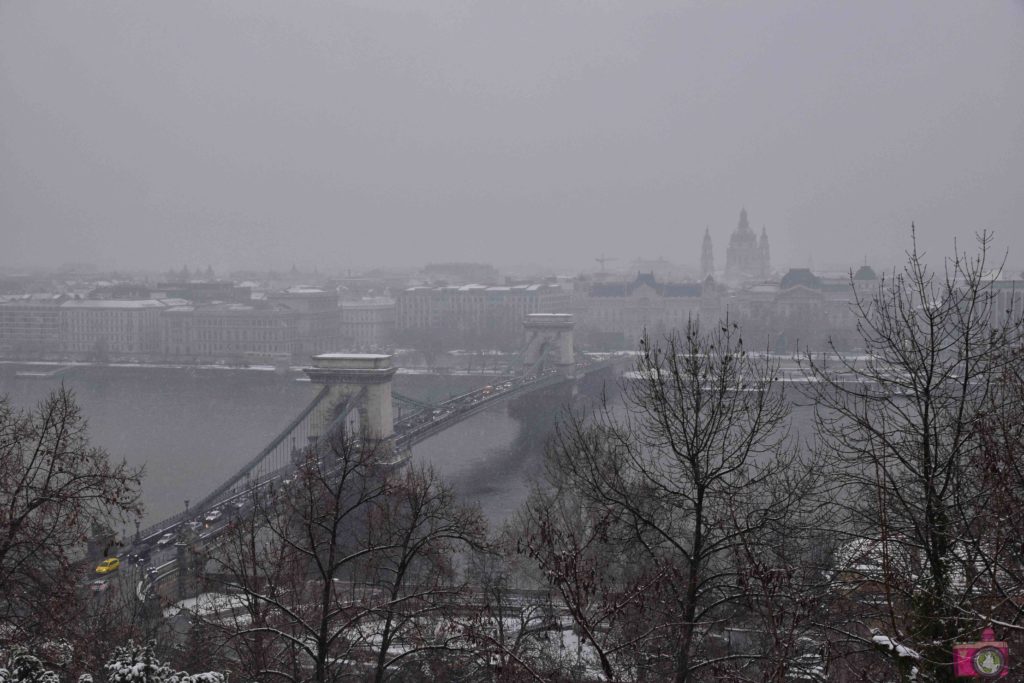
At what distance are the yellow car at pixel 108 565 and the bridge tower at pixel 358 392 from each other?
15.7 feet

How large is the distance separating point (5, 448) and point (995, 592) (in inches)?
98.8

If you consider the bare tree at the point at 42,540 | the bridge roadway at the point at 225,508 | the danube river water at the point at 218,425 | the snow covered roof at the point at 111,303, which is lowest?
the danube river water at the point at 218,425

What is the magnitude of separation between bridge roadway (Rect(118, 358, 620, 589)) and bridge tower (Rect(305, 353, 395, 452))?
189 mm

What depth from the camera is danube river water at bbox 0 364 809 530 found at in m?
9.52

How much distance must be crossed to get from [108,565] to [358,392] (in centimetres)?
519

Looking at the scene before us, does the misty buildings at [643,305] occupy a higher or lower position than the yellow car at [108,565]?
higher

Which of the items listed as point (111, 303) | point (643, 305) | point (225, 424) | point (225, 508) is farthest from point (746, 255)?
point (225, 508)

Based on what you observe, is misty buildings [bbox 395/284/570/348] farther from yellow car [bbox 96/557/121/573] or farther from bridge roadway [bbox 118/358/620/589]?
yellow car [bbox 96/557/121/573]

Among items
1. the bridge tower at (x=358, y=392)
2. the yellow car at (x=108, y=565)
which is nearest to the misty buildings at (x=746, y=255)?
the bridge tower at (x=358, y=392)

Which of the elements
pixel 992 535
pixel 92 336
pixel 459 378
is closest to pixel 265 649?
pixel 992 535

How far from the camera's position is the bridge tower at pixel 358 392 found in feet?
34.4

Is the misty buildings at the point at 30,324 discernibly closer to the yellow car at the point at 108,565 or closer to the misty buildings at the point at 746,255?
the yellow car at the point at 108,565

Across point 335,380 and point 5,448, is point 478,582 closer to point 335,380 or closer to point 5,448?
point 5,448

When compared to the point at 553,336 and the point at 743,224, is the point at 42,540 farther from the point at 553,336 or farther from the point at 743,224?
the point at 743,224
